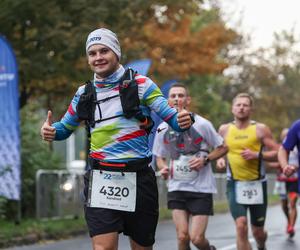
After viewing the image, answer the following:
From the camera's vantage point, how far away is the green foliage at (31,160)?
17031 mm

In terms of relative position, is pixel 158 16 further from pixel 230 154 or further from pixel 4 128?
pixel 230 154

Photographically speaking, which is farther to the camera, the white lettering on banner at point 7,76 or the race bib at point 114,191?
the white lettering on banner at point 7,76

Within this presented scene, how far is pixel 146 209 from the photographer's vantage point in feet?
18.8

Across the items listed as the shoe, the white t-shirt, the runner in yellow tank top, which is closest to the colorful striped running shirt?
the white t-shirt

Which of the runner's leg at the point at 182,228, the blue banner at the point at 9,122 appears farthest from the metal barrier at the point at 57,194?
the runner's leg at the point at 182,228

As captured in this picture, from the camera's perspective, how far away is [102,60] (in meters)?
5.64

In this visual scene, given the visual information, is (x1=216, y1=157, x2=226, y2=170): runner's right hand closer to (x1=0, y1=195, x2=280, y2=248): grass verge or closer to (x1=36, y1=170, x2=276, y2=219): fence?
(x1=0, y1=195, x2=280, y2=248): grass verge

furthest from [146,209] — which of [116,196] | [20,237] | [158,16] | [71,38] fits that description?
[158,16]

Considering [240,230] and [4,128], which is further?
[4,128]

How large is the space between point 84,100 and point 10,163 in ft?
26.6

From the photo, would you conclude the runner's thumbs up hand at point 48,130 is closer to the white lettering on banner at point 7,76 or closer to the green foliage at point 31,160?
the white lettering on banner at point 7,76

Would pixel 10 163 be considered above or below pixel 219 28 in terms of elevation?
below

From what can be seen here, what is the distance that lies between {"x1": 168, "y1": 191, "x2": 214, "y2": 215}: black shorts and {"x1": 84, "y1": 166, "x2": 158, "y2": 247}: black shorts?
323 cm

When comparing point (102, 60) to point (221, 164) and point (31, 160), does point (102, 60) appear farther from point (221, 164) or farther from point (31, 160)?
point (31, 160)
